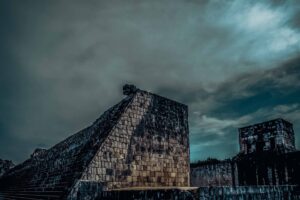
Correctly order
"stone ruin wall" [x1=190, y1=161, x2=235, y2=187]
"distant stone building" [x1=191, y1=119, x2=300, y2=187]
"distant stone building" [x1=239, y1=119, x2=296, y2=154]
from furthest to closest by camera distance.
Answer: "stone ruin wall" [x1=190, y1=161, x2=235, y2=187] < "distant stone building" [x1=239, y1=119, x2=296, y2=154] < "distant stone building" [x1=191, y1=119, x2=300, y2=187]

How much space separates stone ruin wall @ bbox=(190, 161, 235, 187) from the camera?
60.3ft

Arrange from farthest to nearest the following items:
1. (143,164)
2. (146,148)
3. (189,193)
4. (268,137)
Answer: (268,137) → (146,148) → (143,164) → (189,193)

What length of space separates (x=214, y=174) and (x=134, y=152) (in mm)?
11582

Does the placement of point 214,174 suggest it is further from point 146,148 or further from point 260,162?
point 146,148

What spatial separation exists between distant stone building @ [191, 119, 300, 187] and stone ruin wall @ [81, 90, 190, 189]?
6.39 metres

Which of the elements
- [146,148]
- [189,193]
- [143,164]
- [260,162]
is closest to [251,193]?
[189,193]

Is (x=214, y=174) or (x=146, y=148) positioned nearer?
(x=146, y=148)

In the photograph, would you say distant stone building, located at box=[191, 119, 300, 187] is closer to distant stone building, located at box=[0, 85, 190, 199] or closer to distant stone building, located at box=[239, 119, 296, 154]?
distant stone building, located at box=[239, 119, 296, 154]

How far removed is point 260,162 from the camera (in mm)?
15703

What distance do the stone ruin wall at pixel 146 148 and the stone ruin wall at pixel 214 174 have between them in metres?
7.89

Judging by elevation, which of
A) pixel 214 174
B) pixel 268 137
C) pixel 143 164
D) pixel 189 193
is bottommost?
pixel 214 174

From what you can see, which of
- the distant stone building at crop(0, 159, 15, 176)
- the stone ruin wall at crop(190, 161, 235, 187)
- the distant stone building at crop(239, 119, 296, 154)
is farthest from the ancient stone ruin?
the distant stone building at crop(0, 159, 15, 176)

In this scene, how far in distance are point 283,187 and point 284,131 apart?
10.9m

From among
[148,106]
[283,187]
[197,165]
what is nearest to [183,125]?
[148,106]
